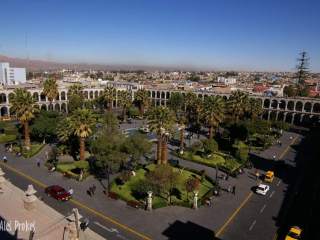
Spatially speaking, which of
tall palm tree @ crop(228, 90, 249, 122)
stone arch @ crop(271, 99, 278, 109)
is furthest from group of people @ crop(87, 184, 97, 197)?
stone arch @ crop(271, 99, 278, 109)

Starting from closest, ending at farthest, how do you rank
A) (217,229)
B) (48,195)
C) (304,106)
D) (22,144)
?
(217,229) < (48,195) < (22,144) < (304,106)

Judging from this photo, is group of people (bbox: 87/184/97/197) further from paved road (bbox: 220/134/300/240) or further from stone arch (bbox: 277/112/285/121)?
stone arch (bbox: 277/112/285/121)

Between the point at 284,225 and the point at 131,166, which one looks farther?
the point at 131,166

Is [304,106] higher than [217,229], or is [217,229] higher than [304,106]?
[304,106]

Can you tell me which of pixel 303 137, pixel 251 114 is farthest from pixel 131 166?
pixel 303 137

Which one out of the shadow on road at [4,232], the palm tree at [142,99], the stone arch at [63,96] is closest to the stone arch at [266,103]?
the palm tree at [142,99]

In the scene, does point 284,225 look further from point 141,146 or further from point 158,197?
point 141,146
